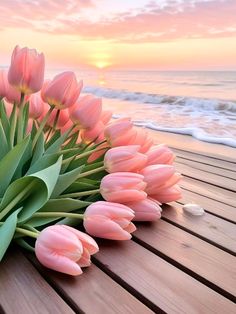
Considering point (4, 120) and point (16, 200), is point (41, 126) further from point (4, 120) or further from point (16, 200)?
point (16, 200)

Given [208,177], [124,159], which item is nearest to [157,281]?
[124,159]

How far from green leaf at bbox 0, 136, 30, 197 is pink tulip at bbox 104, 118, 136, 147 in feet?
0.61

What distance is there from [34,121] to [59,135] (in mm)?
68

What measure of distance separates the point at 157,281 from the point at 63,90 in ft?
1.31

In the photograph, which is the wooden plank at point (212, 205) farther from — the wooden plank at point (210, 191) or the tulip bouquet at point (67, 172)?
the tulip bouquet at point (67, 172)

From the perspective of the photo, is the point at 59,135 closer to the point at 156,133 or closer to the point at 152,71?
the point at 156,133

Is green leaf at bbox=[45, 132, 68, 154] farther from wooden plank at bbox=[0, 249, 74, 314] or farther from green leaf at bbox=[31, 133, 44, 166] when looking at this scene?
wooden plank at bbox=[0, 249, 74, 314]

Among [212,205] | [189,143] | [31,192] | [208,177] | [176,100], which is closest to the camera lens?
[31,192]

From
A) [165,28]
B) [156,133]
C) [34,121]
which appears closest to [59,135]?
[34,121]

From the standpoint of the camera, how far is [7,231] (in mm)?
603

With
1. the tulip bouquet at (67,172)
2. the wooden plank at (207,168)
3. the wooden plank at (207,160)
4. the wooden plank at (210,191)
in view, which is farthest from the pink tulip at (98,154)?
the wooden plank at (207,160)

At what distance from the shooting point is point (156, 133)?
3.07 m

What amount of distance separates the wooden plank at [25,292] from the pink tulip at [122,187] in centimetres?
19

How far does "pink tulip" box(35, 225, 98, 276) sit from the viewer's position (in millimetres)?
582
